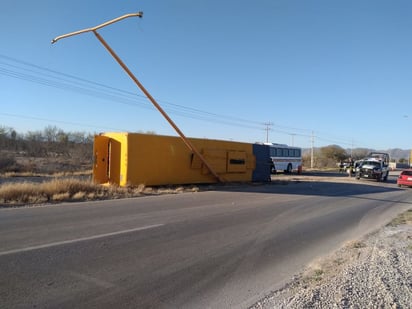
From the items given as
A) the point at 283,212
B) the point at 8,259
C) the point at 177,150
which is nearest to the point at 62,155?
the point at 177,150

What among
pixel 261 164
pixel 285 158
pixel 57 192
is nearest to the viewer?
pixel 57 192

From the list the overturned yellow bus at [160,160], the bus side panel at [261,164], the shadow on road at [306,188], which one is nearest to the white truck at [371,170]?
the shadow on road at [306,188]

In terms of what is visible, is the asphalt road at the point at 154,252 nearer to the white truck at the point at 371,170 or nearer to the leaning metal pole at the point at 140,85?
the leaning metal pole at the point at 140,85

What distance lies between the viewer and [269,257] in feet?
23.5

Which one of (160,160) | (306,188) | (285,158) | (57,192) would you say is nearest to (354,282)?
(57,192)

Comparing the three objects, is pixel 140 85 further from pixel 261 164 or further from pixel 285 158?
pixel 285 158

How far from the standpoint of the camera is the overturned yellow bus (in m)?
19.4

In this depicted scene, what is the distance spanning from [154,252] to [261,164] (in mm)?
22068

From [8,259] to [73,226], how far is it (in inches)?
112

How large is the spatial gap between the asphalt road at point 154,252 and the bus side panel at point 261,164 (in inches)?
587

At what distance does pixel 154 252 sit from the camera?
22.7 ft

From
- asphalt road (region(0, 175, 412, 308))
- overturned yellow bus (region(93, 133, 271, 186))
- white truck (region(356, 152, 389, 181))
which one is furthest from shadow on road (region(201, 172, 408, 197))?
asphalt road (region(0, 175, 412, 308))

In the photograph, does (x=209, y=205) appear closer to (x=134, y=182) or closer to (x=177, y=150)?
(x=134, y=182)

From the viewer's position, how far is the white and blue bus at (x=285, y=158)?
43.4m
